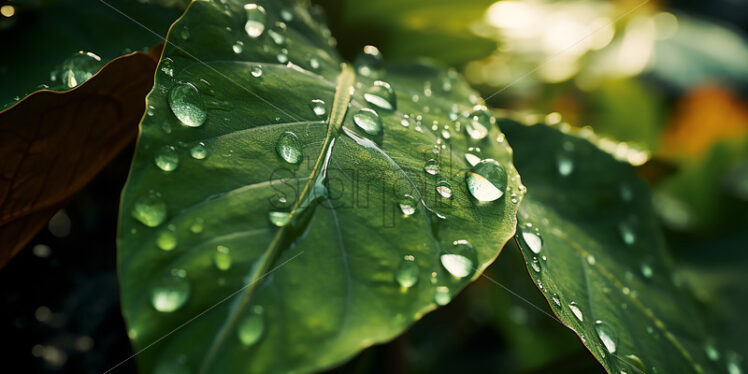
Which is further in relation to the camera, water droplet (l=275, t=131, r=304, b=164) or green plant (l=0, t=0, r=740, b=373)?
water droplet (l=275, t=131, r=304, b=164)

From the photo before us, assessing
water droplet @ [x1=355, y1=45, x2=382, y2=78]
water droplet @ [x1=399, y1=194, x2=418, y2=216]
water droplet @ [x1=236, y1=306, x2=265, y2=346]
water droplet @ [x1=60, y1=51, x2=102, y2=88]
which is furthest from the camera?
water droplet @ [x1=355, y1=45, x2=382, y2=78]

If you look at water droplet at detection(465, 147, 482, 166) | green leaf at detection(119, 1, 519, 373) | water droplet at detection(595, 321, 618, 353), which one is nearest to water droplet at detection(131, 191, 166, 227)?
green leaf at detection(119, 1, 519, 373)

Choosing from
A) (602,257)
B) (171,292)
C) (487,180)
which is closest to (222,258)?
(171,292)

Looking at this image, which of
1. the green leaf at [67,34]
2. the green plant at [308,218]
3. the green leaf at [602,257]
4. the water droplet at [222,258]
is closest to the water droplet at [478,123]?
the green plant at [308,218]

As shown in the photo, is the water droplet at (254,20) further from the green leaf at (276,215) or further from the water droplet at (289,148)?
the water droplet at (289,148)

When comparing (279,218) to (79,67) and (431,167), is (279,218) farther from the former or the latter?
(79,67)

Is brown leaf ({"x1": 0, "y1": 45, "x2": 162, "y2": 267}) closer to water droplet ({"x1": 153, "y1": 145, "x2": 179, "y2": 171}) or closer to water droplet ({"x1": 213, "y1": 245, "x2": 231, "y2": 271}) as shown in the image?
water droplet ({"x1": 153, "y1": 145, "x2": 179, "y2": 171})

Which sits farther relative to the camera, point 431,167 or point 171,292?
point 431,167
